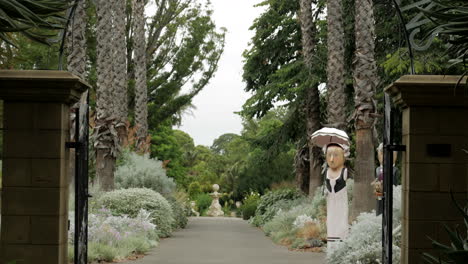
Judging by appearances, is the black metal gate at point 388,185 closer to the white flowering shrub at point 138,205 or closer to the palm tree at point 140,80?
the white flowering shrub at point 138,205

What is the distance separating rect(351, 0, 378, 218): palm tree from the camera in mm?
18719

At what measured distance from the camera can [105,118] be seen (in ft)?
77.6

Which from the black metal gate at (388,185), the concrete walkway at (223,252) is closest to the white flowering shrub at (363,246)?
the black metal gate at (388,185)

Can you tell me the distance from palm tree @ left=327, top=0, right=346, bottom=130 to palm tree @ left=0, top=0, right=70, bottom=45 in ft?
38.2

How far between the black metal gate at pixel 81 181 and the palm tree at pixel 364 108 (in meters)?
9.68

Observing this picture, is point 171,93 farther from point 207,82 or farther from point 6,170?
point 6,170

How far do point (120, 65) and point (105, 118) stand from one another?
3.19 m

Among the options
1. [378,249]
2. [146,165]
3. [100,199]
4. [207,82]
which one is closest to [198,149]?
[207,82]

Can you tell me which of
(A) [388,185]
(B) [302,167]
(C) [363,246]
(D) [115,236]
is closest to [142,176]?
(B) [302,167]

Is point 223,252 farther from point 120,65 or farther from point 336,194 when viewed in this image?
point 120,65

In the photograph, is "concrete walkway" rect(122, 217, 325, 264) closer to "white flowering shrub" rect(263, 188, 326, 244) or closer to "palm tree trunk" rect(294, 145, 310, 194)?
"white flowering shrub" rect(263, 188, 326, 244)

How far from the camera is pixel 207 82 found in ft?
159

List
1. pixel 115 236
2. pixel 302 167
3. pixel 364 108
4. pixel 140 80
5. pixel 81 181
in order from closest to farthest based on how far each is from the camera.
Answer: pixel 81 181 < pixel 115 236 < pixel 364 108 < pixel 302 167 < pixel 140 80

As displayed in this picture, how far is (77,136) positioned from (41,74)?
3.12ft
